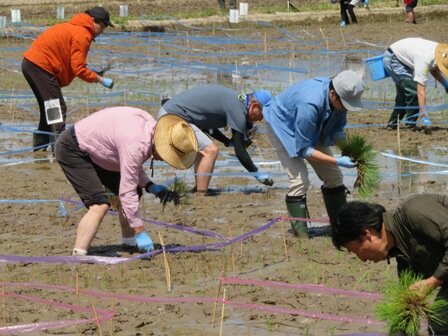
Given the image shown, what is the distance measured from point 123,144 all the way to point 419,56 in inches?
216

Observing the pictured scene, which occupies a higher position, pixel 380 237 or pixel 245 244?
pixel 380 237

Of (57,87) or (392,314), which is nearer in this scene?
(392,314)

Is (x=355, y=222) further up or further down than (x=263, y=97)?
further up

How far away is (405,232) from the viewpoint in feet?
14.7

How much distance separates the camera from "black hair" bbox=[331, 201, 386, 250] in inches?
173

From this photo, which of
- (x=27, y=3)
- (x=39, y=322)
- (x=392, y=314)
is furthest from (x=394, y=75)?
(x=27, y=3)

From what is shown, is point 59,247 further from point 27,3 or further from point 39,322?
point 27,3

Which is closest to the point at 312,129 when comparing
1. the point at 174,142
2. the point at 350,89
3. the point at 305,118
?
the point at 305,118

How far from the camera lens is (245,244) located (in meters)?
7.40

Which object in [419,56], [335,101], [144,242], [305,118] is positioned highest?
[335,101]

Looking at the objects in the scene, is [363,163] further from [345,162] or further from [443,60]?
[443,60]

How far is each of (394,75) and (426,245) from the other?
24.0 ft

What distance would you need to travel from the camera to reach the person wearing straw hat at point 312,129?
6.91 meters

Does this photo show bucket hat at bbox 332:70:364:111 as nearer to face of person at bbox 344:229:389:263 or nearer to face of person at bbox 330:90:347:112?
face of person at bbox 330:90:347:112
